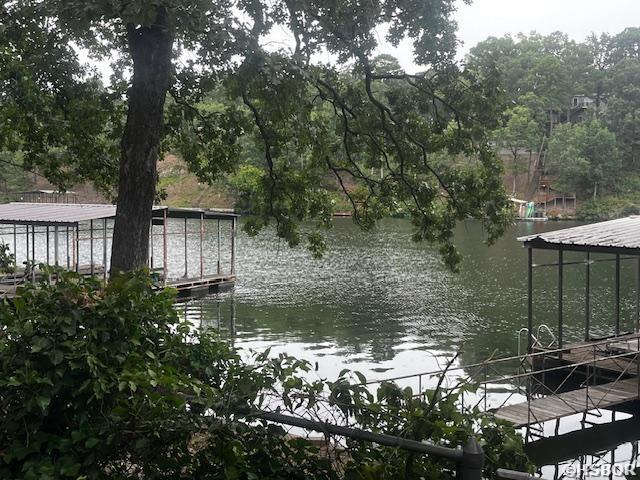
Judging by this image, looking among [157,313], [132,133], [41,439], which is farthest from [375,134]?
[41,439]

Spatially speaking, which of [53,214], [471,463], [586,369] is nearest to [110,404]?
[471,463]

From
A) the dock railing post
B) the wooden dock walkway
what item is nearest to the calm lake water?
the wooden dock walkway

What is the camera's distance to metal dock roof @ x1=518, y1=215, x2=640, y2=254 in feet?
45.4

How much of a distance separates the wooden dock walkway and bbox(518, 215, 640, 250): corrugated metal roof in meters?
2.54

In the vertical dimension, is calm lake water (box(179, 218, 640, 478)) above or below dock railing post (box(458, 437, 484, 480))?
below

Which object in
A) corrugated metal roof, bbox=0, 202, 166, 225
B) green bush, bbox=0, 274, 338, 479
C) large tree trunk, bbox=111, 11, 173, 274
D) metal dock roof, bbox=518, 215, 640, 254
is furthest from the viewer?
corrugated metal roof, bbox=0, 202, 166, 225

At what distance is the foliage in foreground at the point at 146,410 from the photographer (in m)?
3.28

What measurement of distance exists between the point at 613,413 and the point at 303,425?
11298 mm

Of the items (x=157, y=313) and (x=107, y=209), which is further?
(x=107, y=209)

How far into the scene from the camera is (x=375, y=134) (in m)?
9.79

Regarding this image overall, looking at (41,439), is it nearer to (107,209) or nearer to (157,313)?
(157,313)

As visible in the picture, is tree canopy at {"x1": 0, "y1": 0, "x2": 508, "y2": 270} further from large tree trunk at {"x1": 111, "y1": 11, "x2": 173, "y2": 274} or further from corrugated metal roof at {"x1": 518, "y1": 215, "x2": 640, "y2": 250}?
corrugated metal roof at {"x1": 518, "y1": 215, "x2": 640, "y2": 250}

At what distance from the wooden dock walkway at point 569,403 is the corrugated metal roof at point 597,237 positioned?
254cm

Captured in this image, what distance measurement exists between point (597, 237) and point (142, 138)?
36.5 feet
